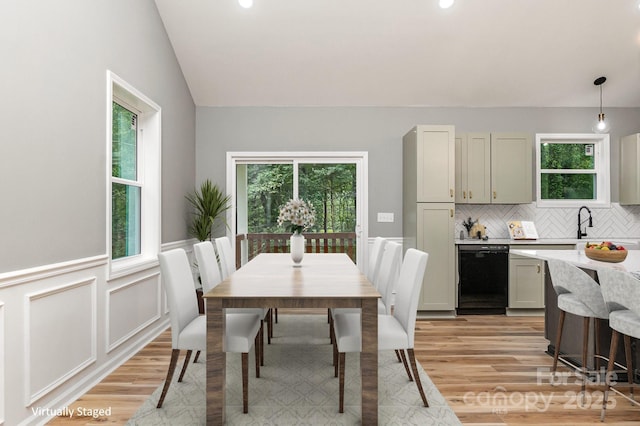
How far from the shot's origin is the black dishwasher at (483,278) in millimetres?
4488

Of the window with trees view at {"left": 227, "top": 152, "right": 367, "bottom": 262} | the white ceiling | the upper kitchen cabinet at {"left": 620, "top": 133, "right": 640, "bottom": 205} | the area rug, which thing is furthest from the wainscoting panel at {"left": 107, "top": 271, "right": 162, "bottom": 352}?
the upper kitchen cabinet at {"left": 620, "top": 133, "right": 640, "bottom": 205}

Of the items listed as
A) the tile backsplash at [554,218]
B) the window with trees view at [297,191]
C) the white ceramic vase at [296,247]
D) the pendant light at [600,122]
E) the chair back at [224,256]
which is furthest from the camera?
the window with trees view at [297,191]

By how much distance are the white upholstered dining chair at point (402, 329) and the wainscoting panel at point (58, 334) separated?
1652mm

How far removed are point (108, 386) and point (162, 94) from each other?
2.72 m

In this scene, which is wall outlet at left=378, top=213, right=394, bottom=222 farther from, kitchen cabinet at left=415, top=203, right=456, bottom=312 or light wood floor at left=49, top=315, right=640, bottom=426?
light wood floor at left=49, top=315, right=640, bottom=426

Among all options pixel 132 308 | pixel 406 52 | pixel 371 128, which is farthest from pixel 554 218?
pixel 132 308

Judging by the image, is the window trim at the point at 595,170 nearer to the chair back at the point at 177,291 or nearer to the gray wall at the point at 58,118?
the chair back at the point at 177,291

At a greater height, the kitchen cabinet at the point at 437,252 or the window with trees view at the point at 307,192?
the window with trees view at the point at 307,192

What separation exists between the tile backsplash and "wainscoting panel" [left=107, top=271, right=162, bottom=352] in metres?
3.64

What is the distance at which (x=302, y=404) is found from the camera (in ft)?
7.79

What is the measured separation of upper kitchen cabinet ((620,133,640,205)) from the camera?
4785 millimetres

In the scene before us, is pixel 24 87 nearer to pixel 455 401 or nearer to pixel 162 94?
pixel 162 94

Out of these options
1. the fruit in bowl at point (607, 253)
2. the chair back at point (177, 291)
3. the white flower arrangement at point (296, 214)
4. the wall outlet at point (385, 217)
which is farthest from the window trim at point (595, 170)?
the chair back at point (177, 291)

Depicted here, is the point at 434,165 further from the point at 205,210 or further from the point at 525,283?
the point at 205,210
